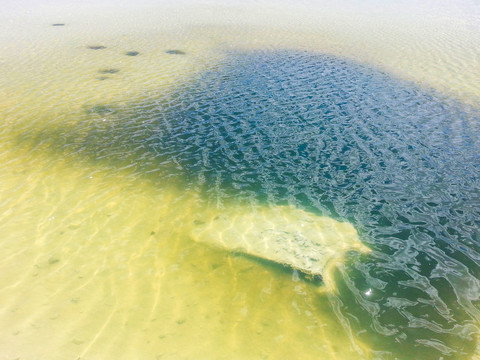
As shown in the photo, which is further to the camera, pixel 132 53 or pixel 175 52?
pixel 175 52

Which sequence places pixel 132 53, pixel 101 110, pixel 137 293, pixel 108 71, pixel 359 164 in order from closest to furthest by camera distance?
1. pixel 137 293
2. pixel 359 164
3. pixel 101 110
4. pixel 108 71
5. pixel 132 53

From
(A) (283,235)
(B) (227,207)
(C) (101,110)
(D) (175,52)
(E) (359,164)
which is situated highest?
(E) (359,164)

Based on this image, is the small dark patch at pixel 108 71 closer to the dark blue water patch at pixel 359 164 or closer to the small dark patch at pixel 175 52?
the dark blue water patch at pixel 359 164

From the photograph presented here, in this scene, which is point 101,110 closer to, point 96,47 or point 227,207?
point 227,207

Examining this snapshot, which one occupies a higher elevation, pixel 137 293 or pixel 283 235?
pixel 283 235

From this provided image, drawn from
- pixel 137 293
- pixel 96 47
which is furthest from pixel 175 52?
pixel 137 293

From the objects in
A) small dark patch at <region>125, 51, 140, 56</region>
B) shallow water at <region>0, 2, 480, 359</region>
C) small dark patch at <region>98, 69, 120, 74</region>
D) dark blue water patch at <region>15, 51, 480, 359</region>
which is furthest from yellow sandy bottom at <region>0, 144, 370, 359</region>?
small dark patch at <region>125, 51, 140, 56</region>

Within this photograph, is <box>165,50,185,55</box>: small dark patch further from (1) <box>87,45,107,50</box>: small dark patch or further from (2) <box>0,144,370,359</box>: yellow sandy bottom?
(2) <box>0,144,370,359</box>: yellow sandy bottom
